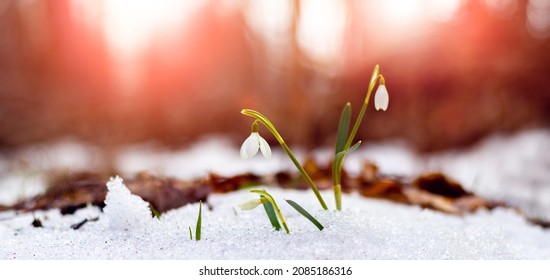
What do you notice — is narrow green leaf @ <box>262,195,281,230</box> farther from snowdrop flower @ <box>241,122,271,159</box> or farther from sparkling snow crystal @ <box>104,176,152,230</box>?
sparkling snow crystal @ <box>104,176,152,230</box>

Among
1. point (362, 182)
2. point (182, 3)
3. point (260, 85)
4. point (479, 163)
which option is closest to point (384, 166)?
point (479, 163)

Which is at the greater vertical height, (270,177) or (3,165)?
(3,165)

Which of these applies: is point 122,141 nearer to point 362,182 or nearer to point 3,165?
point 3,165

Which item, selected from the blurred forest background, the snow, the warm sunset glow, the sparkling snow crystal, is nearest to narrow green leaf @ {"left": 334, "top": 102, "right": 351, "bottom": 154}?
the snow

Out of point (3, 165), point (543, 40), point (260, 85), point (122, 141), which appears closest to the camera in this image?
point (543, 40)

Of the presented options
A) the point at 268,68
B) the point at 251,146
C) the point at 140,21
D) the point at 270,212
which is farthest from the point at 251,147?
the point at 140,21

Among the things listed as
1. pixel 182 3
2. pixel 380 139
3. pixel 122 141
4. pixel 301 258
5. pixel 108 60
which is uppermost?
pixel 182 3

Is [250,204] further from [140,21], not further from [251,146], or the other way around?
[140,21]

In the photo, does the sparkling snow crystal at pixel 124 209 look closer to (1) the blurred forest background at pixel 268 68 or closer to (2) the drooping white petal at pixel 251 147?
(2) the drooping white petal at pixel 251 147
